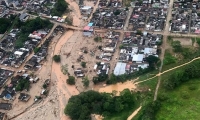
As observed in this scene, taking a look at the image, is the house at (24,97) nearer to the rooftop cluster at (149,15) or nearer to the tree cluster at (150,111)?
the tree cluster at (150,111)

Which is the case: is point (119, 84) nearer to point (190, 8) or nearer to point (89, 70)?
point (89, 70)

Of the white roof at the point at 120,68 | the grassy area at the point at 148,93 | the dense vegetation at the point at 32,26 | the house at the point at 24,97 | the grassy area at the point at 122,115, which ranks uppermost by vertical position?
the dense vegetation at the point at 32,26

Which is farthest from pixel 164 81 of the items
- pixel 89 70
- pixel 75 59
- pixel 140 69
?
pixel 75 59

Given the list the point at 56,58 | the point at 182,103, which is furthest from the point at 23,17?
the point at 182,103

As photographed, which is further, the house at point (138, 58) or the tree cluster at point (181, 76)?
the house at point (138, 58)

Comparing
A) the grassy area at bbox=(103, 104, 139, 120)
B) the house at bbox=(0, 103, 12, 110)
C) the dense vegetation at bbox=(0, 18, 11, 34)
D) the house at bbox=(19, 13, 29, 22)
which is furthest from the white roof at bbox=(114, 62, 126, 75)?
the dense vegetation at bbox=(0, 18, 11, 34)

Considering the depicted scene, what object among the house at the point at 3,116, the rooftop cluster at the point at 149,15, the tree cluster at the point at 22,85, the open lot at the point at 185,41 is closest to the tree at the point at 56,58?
the tree cluster at the point at 22,85

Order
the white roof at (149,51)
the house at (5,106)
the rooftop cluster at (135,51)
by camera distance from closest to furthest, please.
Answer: the house at (5,106) < the rooftop cluster at (135,51) < the white roof at (149,51)

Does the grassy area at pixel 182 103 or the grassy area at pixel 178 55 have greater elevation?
the grassy area at pixel 178 55
